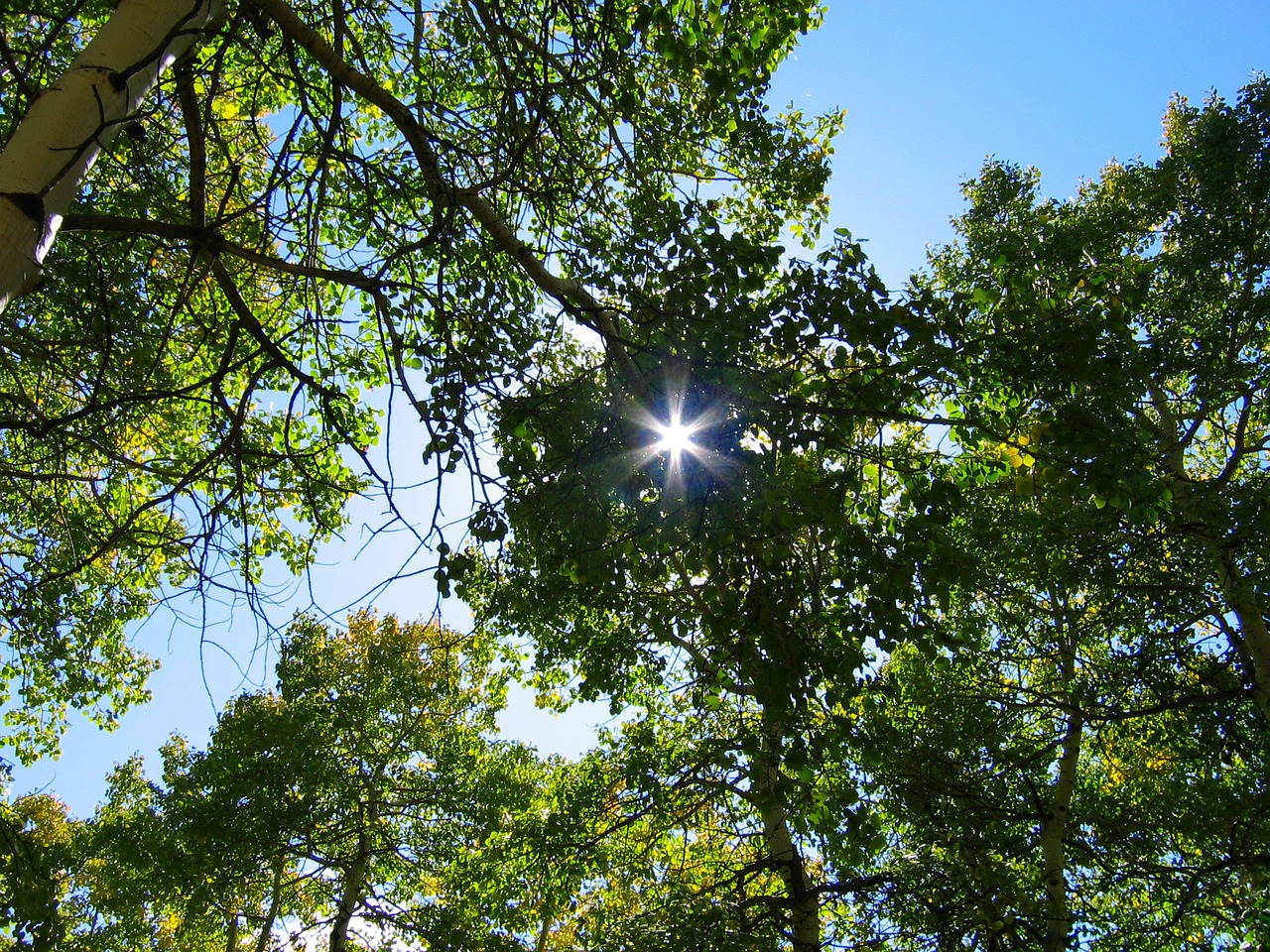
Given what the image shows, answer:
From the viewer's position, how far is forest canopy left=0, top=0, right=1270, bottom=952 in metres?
3.24

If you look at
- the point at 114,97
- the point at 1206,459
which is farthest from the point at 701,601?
the point at 1206,459

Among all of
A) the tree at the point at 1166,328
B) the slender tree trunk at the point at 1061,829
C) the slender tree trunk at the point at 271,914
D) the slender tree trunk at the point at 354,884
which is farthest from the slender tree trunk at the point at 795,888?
the slender tree trunk at the point at 271,914

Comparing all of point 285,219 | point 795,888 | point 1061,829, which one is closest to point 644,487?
point 285,219

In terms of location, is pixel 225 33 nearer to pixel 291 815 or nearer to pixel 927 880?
pixel 927 880

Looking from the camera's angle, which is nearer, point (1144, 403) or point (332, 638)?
point (1144, 403)

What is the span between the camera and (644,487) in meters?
3.53

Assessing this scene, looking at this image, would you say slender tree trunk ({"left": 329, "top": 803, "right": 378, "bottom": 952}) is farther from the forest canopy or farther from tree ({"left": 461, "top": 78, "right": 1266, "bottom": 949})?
tree ({"left": 461, "top": 78, "right": 1266, "bottom": 949})

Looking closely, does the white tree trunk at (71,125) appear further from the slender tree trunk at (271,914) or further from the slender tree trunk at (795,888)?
the slender tree trunk at (271,914)

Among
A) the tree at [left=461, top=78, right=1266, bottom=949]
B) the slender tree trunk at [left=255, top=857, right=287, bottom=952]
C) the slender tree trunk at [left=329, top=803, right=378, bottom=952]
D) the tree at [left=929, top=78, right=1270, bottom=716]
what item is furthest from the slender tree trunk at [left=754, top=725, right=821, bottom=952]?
the slender tree trunk at [left=255, top=857, right=287, bottom=952]

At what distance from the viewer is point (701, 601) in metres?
3.83

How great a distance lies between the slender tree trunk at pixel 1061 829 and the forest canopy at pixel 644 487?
0.05 metres

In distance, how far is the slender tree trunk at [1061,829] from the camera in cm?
723

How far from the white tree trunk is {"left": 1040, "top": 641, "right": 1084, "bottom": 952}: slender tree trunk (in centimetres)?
818

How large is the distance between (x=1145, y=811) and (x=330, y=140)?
9820mm
